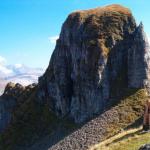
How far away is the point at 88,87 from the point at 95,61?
Result: 27.7ft

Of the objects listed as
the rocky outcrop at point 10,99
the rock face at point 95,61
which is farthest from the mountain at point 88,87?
the rocky outcrop at point 10,99

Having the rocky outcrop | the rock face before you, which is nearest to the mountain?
the rock face

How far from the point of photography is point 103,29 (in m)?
134

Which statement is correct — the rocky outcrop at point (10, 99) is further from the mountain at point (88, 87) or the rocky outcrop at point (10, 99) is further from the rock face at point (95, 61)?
the rock face at point (95, 61)

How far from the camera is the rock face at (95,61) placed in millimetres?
121688

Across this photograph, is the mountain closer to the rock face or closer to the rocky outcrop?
the rock face

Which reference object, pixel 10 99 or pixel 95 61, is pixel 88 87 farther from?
pixel 10 99

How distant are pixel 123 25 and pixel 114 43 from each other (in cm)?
853

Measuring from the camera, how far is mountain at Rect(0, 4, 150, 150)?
365 feet

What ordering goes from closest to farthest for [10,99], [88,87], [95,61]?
[95,61] < [88,87] < [10,99]

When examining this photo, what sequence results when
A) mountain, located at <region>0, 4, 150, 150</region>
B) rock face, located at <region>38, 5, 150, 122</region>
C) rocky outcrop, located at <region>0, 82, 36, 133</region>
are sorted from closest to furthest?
mountain, located at <region>0, 4, 150, 150</region> < rock face, located at <region>38, 5, 150, 122</region> < rocky outcrop, located at <region>0, 82, 36, 133</region>

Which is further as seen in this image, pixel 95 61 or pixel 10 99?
pixel 10 99

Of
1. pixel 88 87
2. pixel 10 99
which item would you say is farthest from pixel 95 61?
pixel 10 99

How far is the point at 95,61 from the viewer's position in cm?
12888
